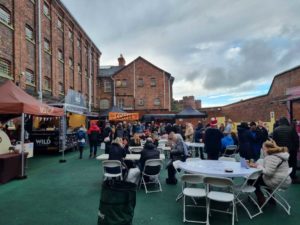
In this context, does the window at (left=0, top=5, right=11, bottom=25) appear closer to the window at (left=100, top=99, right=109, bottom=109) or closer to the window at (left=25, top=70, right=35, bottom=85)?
the window at (left=25, top=70, right=35, bottom=85)

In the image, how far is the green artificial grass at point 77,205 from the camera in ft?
14.9

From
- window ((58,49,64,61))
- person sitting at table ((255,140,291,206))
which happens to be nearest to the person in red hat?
person sitting at table ((255,140,291,206))

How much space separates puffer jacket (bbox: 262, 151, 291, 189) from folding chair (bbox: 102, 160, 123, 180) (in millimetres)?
3404

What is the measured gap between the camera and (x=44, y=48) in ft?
57.0

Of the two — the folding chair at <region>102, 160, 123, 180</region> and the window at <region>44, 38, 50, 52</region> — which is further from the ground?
the window at <region>44, 38, 50, 52</region>

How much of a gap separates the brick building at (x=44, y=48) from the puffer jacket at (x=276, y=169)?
41.1ft

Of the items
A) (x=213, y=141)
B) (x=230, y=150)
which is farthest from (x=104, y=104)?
(x=213, y=141)

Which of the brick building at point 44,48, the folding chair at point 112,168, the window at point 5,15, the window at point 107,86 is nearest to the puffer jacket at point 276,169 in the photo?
the folding chair at point 112,168

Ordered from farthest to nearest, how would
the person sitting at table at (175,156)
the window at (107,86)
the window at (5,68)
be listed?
the window at (107,86) → the window at (5,68) → the person sitting at table at (175,156)

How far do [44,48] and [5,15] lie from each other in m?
4.31

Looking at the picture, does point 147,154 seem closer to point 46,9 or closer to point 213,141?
point 213,141

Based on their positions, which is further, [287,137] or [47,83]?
[47,83]

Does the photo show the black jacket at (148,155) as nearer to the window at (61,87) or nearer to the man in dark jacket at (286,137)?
the man in dark jacket at (286,137)

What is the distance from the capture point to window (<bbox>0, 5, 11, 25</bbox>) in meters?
12.8
